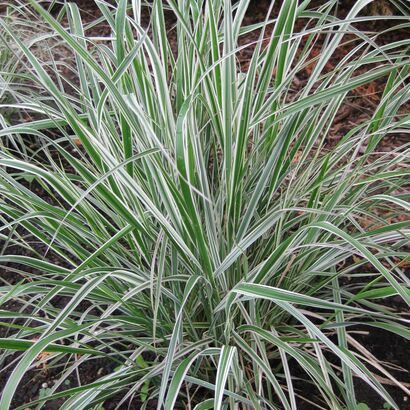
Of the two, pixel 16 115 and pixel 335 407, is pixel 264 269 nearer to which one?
pixel 335 407

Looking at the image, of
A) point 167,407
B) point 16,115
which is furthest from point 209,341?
point 16,115

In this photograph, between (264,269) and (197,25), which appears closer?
(264,269)

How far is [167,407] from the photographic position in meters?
1.05

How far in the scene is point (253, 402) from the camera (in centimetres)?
116

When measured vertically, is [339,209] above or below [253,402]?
above

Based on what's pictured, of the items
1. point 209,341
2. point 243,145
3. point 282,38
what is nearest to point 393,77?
point 282,38

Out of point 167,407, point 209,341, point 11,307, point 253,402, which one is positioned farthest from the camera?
point 11,307

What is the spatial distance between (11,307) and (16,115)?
112 centimetres

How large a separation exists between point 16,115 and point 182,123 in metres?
1.84

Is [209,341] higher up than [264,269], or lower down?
lower down

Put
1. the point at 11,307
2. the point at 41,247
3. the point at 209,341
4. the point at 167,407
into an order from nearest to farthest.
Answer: the point at 167,407
the point at 209,341
the point at 11,307
the point at 41,247

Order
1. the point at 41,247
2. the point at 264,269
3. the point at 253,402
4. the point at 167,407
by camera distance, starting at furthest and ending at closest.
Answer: the point at 41,247
the point at 264,269
the point at 253,402
the point at 167,407

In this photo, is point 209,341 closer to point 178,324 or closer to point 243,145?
point 178,324

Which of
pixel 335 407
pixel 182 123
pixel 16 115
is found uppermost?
pixel 182 123
